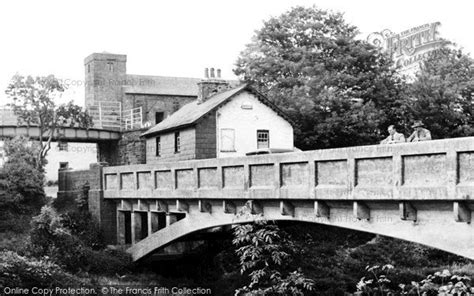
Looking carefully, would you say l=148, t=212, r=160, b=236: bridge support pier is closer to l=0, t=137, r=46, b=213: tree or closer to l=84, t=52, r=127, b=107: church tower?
l=0, t=137, r=46, b=213: tree

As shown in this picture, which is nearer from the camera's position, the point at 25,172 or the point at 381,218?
the point at 381,218

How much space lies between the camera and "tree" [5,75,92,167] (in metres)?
34.6

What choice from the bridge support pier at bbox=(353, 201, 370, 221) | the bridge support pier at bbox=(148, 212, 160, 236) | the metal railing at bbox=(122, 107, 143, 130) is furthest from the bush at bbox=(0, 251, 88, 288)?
the metal railing at bbox=(122, 107, 143, 130)

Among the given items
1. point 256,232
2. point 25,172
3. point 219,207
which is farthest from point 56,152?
point 256,232

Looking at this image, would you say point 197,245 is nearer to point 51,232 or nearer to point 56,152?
point 51,232

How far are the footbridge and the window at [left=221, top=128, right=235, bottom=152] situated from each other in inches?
325

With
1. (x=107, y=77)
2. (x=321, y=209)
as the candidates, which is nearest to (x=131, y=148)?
(x=107, y=77)

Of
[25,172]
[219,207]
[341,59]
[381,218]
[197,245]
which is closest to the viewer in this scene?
[381,218]

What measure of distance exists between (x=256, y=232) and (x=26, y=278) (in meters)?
8.57

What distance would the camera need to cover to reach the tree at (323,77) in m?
34.7

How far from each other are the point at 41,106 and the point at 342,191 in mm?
25651

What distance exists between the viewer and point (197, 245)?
2547 centimetres

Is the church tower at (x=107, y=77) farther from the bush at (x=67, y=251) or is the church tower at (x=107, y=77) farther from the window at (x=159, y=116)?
the bush at (x=67, y=251)

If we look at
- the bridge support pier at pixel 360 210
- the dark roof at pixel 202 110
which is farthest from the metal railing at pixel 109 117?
the bridge support pier at pixel 360 210
